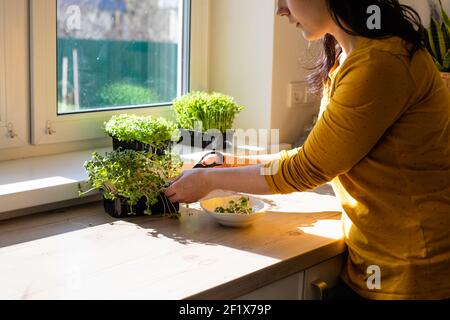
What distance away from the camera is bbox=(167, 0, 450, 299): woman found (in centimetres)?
126

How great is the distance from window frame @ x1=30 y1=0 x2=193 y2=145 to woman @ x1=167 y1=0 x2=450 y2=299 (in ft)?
2.56

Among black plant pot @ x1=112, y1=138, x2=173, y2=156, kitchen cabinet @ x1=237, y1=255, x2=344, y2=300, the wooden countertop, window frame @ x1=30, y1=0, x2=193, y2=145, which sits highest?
window frame @ x1=30, y1=0, x2=193, y2=145

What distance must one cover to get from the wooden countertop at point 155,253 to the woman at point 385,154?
12 cm

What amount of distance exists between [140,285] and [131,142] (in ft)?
2.37

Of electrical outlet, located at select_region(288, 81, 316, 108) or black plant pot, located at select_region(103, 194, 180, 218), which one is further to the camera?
electrical outlet, located at select_region(288, 81, 316, 108)

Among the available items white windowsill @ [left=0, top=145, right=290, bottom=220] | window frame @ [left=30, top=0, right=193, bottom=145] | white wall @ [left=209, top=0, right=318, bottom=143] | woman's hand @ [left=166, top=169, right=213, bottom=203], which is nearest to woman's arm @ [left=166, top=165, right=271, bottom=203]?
woman's hand @ [left=166, top=169, right=213, bottom=203]

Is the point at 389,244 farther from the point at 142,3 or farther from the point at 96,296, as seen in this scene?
the point at 142,3

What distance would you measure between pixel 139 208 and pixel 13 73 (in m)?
0.58

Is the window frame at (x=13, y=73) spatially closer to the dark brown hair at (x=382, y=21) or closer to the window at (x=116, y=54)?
the window at (x=116, y=54)

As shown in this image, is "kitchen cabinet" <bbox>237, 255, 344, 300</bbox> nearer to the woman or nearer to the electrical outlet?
the woman

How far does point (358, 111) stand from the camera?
1.25 metres

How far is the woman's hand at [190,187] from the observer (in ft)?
4.80

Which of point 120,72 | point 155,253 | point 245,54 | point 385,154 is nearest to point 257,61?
point 245,54
